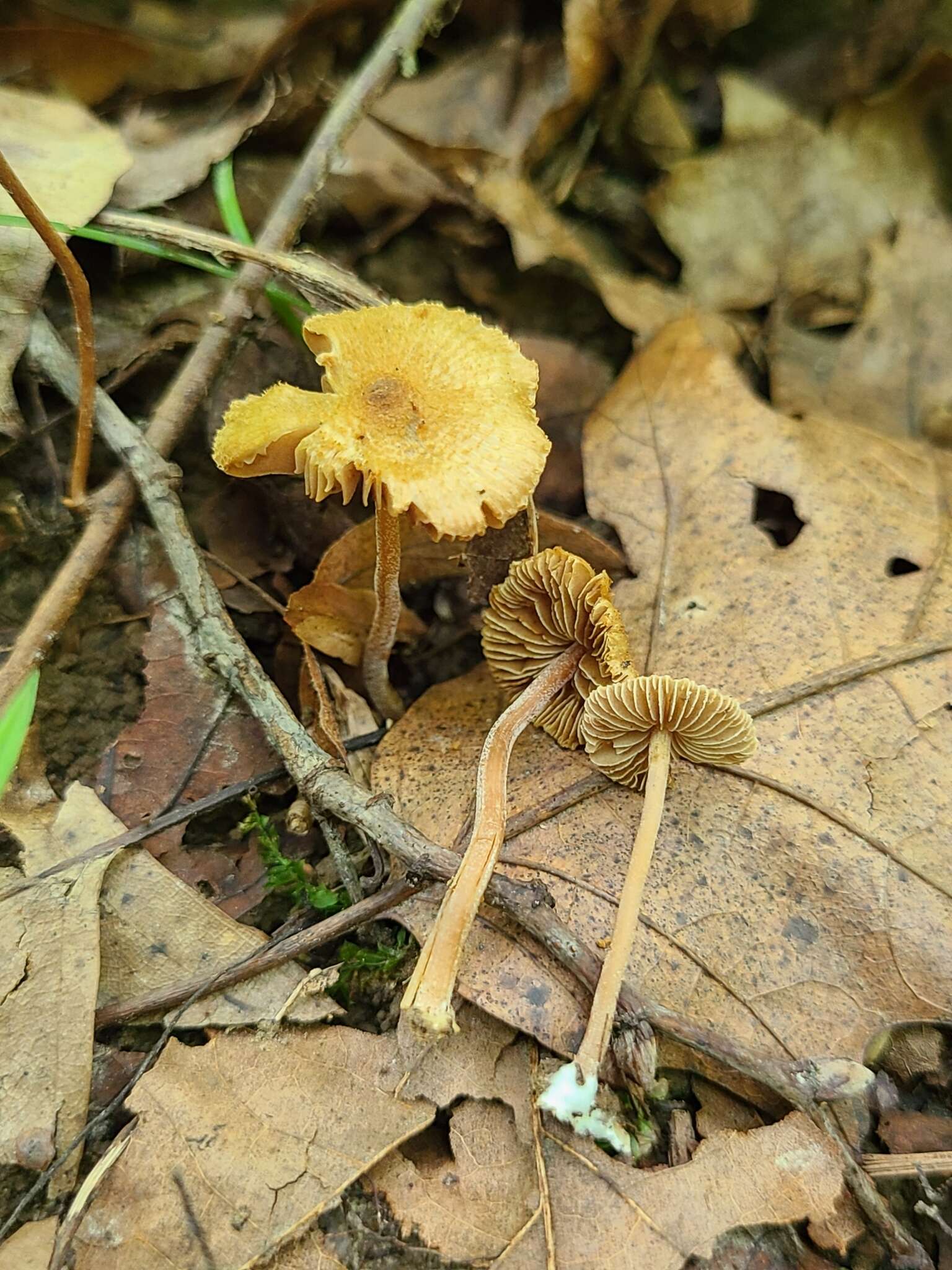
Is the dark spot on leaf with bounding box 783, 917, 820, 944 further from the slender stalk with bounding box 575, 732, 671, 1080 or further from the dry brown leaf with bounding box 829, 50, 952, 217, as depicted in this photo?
the dry brown leaf with bounding box 829, 50, 952, 217

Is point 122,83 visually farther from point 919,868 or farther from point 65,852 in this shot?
point 919,868

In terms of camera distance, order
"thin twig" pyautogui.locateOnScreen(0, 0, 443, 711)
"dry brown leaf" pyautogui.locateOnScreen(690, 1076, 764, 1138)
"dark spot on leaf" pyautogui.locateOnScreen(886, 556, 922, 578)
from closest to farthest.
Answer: "dry brown leaf" pyautogui.locateOnScreen(690, 1076, 764, 1138)
"thin twig" pyautogui.locateOnScreen(0, 0, 443, 711)
"dark spot on leaf" pyautogui.locateOnScreen(886, 556, 922, 578)

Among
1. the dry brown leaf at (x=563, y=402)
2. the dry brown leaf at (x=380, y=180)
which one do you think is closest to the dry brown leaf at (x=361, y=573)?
the dry brown leaf at (x=563, y=402)

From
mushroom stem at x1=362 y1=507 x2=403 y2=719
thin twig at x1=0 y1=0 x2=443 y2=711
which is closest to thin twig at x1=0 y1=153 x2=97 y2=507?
thin twig at x1=0 y1=0 x2=443 y2=711

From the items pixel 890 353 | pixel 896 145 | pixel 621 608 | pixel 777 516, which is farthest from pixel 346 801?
pixel 896 145

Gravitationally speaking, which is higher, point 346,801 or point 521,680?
point 521,680

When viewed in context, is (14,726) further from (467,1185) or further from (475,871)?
(467,1185)

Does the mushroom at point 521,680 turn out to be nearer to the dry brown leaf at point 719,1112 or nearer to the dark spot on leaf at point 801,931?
the dry brown leaf at point 719,1112

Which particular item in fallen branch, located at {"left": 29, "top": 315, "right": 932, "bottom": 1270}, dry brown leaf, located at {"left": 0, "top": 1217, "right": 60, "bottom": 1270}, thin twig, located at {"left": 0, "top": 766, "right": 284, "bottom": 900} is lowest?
dry brown leaf, located at {"left": 0, "top": 1217, "right": 60, "bottom": 1270}
